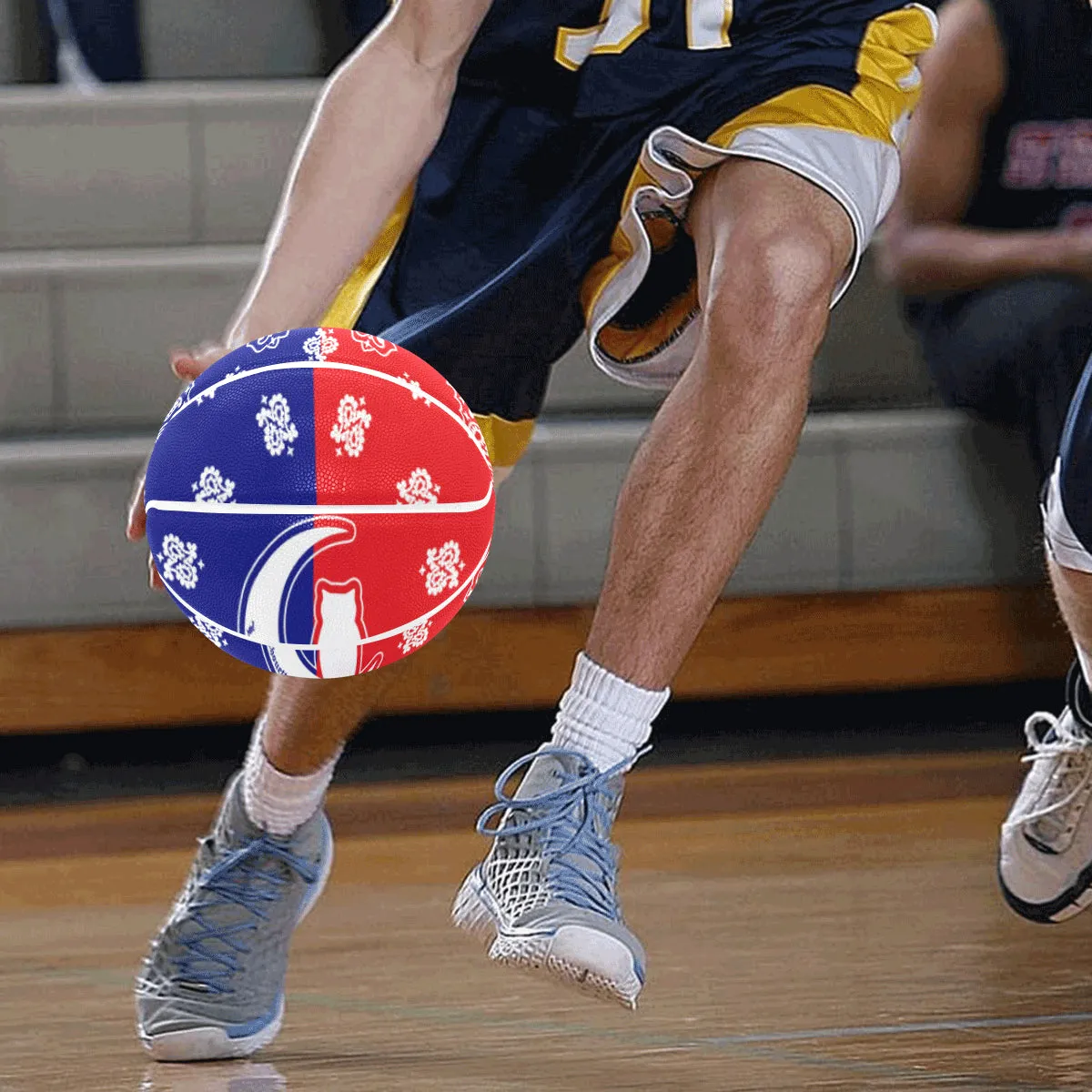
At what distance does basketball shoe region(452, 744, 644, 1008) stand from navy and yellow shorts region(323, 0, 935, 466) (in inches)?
11.7

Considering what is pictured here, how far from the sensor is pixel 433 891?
6.02 ft

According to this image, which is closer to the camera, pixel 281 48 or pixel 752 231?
pixel 752 231

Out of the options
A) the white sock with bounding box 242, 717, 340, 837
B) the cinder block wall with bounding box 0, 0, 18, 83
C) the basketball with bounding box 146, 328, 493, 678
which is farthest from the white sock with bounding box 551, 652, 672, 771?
the cinder block wall with bounding box 0, 0, 18, 83

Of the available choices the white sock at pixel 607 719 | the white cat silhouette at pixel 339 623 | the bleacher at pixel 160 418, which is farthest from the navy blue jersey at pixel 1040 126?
the white cat silhouette at pixel 339 623

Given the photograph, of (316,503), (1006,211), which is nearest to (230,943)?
(316,503)

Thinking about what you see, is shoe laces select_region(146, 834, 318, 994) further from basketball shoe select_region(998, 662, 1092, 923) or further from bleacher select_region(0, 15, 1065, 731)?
bleacher select_region(0, 15, 1065, 731)

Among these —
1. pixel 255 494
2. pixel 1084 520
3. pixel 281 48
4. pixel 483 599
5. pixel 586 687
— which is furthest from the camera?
pixel 281 48

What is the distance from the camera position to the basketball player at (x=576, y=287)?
1.20m

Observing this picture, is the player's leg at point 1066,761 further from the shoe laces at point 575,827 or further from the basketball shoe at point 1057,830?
the shoe laces at point 575,827

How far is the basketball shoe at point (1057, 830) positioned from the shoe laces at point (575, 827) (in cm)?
37

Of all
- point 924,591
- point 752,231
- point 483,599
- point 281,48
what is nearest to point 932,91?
point 924,591

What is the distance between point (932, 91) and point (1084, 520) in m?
1.38

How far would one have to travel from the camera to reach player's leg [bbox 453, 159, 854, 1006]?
1.19 metres

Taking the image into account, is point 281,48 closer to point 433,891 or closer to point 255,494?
point 433,891
